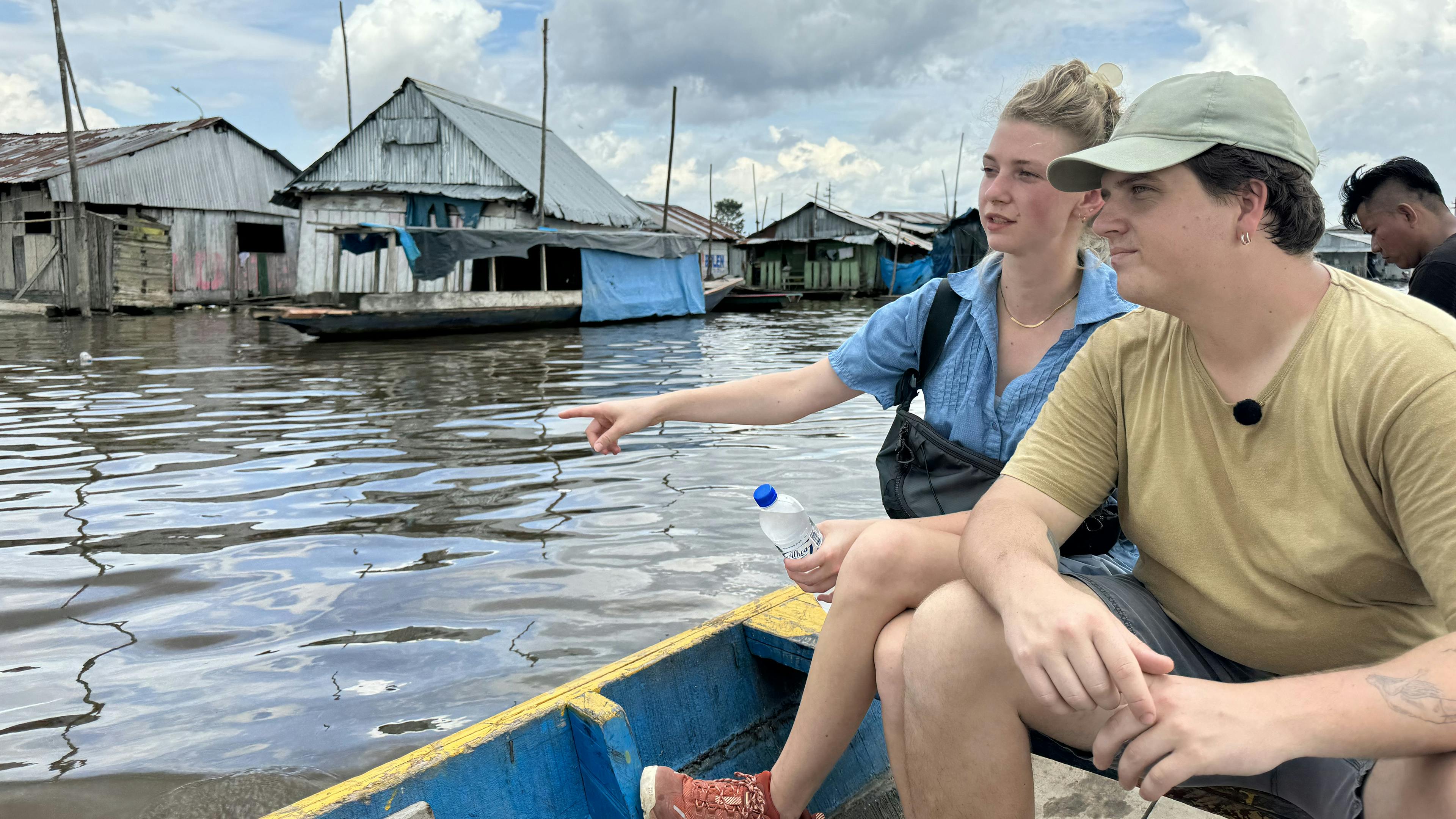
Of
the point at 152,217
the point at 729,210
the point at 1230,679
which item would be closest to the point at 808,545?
the point at 1230,679

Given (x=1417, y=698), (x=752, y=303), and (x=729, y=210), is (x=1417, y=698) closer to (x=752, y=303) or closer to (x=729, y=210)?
(x=752, y=303)

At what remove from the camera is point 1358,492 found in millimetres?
1378

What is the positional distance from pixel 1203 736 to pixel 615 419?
1.65 meters

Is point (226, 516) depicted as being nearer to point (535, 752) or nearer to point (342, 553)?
point (342, 553)

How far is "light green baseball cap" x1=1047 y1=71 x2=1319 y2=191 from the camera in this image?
142 cm

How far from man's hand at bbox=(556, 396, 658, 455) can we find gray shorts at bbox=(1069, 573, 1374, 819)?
47.7 inches

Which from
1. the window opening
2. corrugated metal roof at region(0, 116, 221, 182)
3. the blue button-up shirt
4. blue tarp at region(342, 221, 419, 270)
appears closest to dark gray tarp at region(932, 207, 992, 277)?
blue tarp at region(342, 221, 419, 270)

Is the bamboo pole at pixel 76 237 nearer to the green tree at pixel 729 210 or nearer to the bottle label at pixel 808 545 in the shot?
the bottle label at pixel 808 545

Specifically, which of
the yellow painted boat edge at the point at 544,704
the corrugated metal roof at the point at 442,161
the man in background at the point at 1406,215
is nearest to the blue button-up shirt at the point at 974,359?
the yellow painted boat edge at the point at 544,704

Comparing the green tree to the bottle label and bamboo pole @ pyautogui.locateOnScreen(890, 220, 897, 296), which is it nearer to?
bamboo pole @ pyautogui.locateOnScreen(890, 220, 897, 296)

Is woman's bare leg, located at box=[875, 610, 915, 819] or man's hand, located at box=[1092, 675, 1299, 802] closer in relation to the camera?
man's hand, located at box=[1092, 675, 1299, 802]

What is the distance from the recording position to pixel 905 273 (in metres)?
34.5

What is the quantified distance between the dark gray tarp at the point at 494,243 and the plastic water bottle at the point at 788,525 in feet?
50.8

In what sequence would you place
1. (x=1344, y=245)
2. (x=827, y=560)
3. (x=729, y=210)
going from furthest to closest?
(x=729, y=210) → (x=1344, y=245) → (x=827, y=560)
